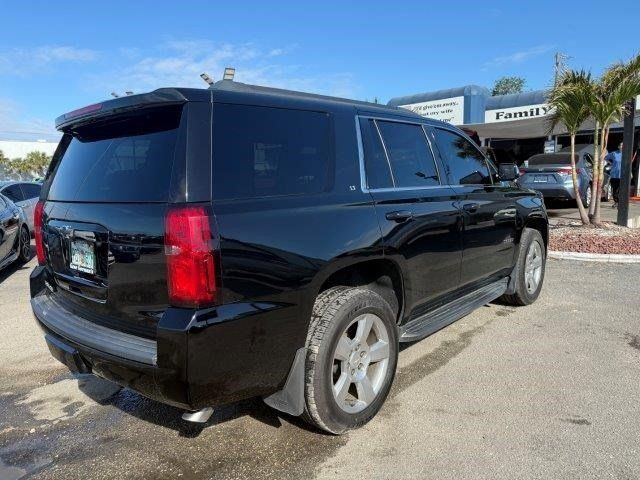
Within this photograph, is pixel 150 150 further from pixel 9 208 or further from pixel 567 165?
pixel 567 165

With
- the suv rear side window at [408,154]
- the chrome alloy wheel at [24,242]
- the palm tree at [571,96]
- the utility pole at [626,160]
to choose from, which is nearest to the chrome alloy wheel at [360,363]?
the suv rear side window at [408,154]

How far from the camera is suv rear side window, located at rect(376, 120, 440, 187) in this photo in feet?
11.9

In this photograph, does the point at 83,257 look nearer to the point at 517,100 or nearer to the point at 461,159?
the point at 461,159

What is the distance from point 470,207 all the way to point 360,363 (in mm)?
1716

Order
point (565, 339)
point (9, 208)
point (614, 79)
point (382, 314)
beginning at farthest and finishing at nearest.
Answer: point (614, 79) → point (9, 208) → point (565, 339) → point (382, 314)

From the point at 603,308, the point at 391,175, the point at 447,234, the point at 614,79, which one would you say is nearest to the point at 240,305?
the point at 391,175

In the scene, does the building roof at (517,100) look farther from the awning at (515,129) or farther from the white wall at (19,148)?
the white wall at (19,148)

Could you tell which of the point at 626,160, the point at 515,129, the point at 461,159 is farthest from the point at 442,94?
the point at 461,159

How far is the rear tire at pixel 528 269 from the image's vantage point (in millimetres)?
5281

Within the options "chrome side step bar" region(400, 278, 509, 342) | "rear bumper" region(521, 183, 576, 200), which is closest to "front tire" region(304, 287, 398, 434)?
"chrome side step bar" region(400, 278, 509, 342)

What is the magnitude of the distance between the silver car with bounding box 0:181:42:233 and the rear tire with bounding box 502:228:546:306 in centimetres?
957

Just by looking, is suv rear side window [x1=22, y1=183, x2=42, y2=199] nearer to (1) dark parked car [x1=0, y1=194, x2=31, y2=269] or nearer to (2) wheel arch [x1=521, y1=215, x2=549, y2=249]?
(1) dark parked car [x1=0, y1=194, x2=31, y2=269]

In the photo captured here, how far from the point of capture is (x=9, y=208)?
844 cm

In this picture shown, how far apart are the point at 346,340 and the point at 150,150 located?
147 cm
